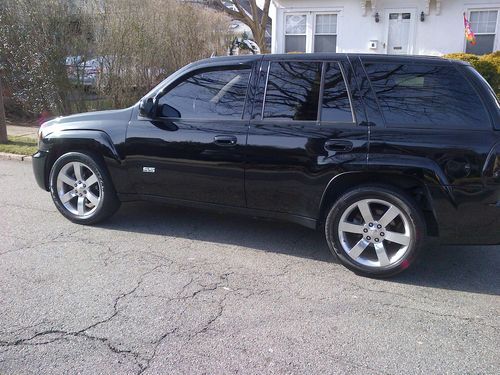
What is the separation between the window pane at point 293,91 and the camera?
3.97 m

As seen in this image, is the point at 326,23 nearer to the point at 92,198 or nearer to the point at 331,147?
the point at 92,198

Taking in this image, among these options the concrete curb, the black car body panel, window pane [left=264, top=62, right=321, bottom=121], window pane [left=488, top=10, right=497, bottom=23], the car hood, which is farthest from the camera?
window pane [left=488, top=10, right=497, bottom=23]

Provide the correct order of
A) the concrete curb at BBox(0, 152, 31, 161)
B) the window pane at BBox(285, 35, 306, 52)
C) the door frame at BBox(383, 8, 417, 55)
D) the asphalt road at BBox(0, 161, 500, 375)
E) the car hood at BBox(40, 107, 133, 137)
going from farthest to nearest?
the window pane at BBox(285, 35, 306, 52) < the door frame at BBox(383, 8, 417, 55) < the concrete curb at BBox(0, 152, 31, 161) < the car hood at BBox(40, 107, 133, 137) < the asphalt road at BBox(0, 161, 500, 375)

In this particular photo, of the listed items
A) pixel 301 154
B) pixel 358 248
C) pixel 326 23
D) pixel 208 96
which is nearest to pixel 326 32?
pixel 326 23

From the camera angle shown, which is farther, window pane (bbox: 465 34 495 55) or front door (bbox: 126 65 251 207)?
window pane (bbox: 465 34 495 55)

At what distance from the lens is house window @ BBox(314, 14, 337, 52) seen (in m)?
15.0

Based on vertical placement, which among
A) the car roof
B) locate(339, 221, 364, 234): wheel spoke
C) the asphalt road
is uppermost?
the car roof

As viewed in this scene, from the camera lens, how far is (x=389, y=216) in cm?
372

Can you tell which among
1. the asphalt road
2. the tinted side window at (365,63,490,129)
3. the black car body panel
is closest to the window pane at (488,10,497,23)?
the asphalt road

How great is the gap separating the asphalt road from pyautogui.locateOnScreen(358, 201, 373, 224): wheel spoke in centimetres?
51

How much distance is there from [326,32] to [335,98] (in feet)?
39.7

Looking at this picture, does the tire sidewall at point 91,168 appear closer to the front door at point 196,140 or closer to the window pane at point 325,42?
the front door at point 196,140

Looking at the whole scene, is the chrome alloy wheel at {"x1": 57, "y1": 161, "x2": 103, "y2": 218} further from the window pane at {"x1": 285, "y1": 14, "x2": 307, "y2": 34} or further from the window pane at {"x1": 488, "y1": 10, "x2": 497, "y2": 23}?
the window pane at {"x1": 488, "y1": 10, "x2": 497, "y2": 23}

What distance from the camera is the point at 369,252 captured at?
12.9ft
